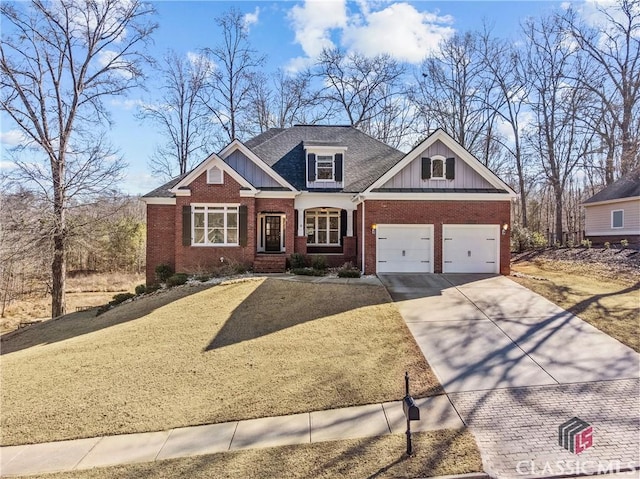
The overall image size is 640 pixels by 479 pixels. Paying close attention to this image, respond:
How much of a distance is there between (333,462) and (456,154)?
13514mm

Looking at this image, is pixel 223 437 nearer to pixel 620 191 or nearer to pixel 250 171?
pixel 250 171

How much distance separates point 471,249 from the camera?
1505 cm

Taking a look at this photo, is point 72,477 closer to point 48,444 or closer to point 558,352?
point 48,444

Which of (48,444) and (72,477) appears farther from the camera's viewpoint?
(48,444)

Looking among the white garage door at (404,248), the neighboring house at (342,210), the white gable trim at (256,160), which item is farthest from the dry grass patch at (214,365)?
the white gable trim at (256,160)

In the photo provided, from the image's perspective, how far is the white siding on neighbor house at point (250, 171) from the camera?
16859mm

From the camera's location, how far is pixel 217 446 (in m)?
5.23

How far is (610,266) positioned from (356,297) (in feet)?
44.9

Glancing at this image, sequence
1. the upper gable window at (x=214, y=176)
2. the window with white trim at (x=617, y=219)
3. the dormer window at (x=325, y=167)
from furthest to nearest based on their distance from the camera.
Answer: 1. the window with white trim at (x=617, y=219)
2. the dormer window at (x=325, y=167)
3. the upper gable window at (x=214, y=176)

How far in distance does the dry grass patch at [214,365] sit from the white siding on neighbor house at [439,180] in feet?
17.6

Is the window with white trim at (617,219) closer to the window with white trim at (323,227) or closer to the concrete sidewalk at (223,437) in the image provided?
the window with white trim at (323,227)

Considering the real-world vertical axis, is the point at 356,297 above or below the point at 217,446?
above

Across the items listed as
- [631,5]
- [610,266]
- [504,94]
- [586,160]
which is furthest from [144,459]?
[586,160]

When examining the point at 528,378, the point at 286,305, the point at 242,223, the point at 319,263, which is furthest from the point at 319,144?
the point at 528,378
